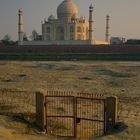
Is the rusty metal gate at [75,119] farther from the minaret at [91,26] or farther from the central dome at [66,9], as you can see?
the central dome at [66,9]

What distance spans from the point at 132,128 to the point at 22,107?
423 cm

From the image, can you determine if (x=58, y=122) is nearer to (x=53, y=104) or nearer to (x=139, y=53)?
(x=53, y=104)

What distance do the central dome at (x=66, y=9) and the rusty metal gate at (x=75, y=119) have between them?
159 feet

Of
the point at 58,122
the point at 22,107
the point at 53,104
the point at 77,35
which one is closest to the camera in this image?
the point at 58,122

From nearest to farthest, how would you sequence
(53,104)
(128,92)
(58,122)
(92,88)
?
(58,122), (53,104), (128,92), (92,88)

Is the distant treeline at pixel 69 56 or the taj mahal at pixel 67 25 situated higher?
the taj mahal at pixel 67 25

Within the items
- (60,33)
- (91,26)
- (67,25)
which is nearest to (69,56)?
(91,26)

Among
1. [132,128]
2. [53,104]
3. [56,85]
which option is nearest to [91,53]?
[56,85]

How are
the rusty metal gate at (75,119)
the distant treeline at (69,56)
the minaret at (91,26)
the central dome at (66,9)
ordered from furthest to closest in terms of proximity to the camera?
the central dome at (66,9)
the minaret at (91,26)
the distant treeline at (69,56)
the rusty metal gate at (75,119)

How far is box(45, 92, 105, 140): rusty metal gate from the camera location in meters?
6.91

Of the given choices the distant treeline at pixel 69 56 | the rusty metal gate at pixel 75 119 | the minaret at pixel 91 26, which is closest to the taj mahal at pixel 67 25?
the minaret at pixel 91 26

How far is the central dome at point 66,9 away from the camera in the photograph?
5810cm

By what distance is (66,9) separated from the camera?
2301 inches

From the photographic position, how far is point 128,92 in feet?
44.1
